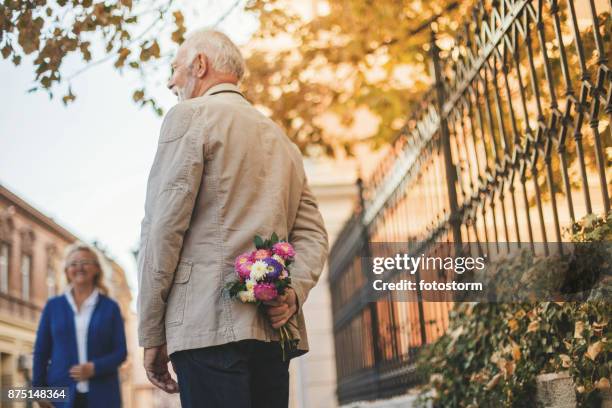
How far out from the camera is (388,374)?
7891mm

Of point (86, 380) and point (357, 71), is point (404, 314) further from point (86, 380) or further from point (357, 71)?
point (357, 71)

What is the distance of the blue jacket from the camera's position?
515 centimetres

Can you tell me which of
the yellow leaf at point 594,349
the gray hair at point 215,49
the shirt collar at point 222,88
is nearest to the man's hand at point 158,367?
the shirt collar at point 222,88

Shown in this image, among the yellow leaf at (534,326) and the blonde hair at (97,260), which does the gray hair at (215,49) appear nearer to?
the yellow leaf at (534,326)

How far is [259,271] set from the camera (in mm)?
2686

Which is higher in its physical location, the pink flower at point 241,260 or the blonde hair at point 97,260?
the blonde hair at point 97,260

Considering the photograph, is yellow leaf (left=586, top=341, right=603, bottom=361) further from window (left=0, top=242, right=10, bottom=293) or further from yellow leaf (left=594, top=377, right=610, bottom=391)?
window (left=0, top=242, right=10, bottom=293)

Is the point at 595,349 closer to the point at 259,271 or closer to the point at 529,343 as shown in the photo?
the point at 529,343

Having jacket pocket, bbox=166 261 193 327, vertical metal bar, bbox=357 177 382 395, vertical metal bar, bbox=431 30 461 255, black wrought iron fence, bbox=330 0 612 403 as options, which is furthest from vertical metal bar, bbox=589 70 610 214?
vertical metal bar, bbox=357 177 382 395

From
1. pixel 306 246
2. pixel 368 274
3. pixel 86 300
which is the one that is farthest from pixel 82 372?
pixel 368 274

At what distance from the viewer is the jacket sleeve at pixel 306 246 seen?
117 inches

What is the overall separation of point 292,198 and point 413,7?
7.64 metres

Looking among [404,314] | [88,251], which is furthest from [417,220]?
[88,251]

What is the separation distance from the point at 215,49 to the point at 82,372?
2693 millimetres
